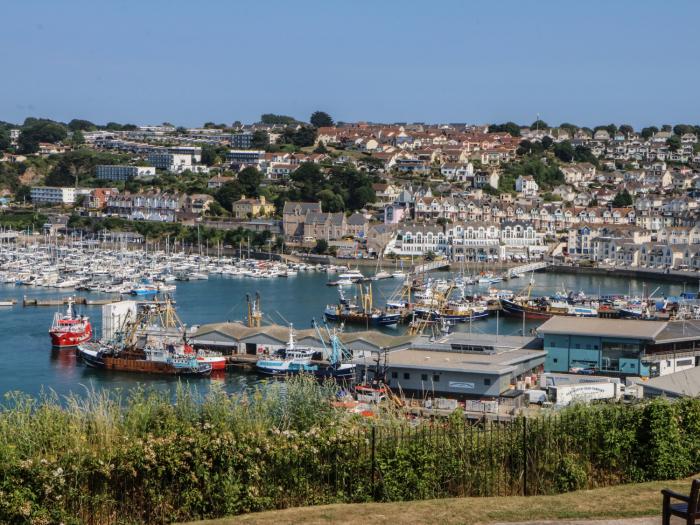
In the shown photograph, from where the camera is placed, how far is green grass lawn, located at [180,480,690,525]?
12.0ft

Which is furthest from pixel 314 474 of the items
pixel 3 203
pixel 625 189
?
pixel 3 203

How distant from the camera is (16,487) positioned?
3600mm

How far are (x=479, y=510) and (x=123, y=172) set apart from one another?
32155 millimetres

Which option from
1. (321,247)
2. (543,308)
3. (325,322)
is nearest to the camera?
(325,322)

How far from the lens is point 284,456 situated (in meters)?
3.97

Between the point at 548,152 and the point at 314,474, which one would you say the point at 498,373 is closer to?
the point at 314,474

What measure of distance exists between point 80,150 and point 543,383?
30.0m

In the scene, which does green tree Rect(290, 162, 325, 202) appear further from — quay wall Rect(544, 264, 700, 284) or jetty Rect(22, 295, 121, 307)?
jetty Rect(22, 295, 121, 307)

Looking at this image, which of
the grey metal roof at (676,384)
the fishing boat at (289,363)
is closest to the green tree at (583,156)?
the fishing boat at (289,363)

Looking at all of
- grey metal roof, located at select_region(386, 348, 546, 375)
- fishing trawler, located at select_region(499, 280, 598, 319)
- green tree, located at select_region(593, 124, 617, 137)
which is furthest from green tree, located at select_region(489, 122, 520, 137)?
grey metal roof, located at select_region(386, 348, 546, 375)

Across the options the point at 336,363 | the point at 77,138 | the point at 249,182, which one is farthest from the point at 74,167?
the point at 336,363

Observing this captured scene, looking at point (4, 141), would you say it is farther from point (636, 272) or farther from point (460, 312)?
point (460, 312)

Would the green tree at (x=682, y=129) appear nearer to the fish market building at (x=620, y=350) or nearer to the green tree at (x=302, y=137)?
the green tree at (x=302, y=137)

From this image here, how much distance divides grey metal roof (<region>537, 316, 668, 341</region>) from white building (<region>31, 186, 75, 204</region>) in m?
23.8
